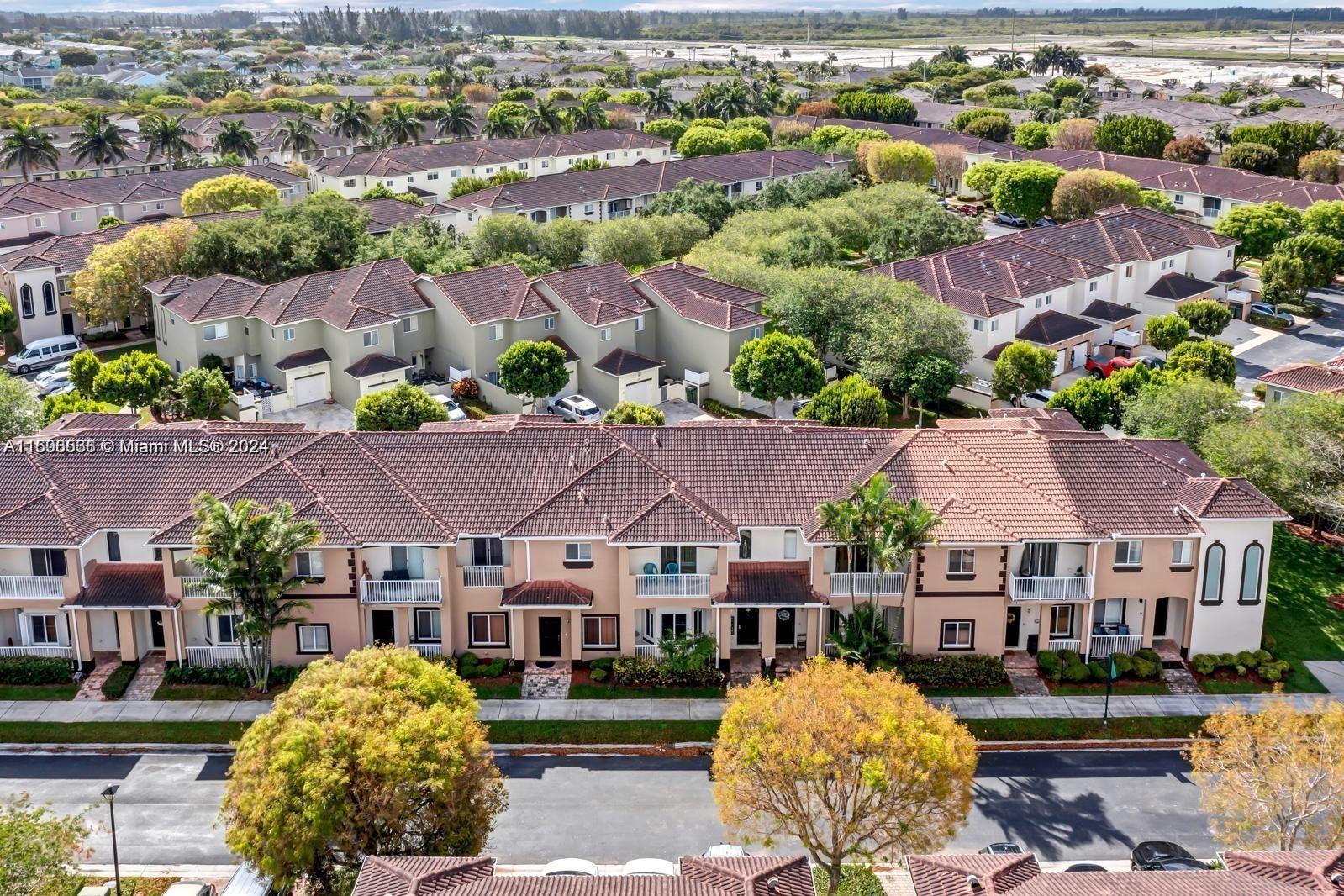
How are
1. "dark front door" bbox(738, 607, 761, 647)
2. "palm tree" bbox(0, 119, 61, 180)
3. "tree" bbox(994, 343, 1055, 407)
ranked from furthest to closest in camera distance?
"palm tree" bbox(0, 119, 61, 180), "tree" bbox(994, 343, 1055, 407), "dark front door" bbox(738, 607, 761, 647)

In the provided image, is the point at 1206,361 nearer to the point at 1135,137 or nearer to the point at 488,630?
the point at 488,630

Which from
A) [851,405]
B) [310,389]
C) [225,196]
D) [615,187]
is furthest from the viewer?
[615,187]

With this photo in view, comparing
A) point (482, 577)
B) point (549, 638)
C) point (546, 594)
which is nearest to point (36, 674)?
point (482, 577)

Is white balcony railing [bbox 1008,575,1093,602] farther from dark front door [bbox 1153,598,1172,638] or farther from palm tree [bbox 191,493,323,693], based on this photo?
palm tree [bbox 191,493,323,693]

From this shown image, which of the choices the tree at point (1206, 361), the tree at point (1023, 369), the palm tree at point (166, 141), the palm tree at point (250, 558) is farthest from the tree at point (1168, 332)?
the palm tree at point (166, 141)

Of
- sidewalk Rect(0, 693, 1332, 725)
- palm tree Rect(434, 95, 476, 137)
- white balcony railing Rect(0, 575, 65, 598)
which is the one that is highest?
palm tree Rect(434, 95, 476, 137)

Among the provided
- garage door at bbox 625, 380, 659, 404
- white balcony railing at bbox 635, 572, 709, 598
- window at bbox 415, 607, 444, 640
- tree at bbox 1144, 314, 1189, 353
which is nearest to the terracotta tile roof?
white balcony railing at bbox 635, 572, 709, 598
